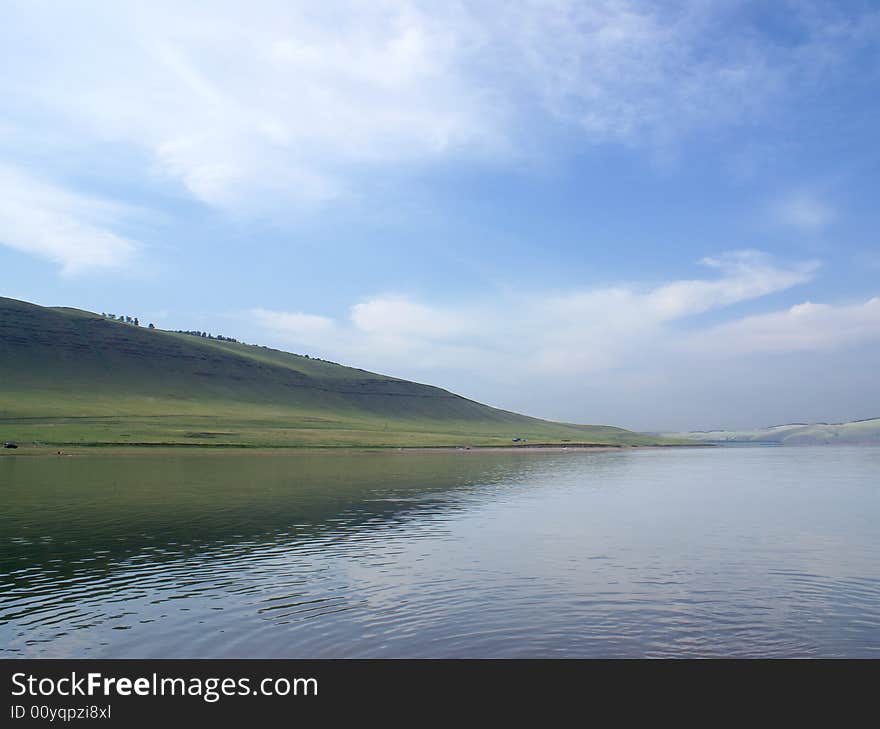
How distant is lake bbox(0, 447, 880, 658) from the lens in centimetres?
2120

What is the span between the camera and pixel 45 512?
48.8 meters

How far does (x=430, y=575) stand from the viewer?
3048 cm

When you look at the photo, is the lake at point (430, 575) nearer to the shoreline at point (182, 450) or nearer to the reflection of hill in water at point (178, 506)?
the reflection of hill in water at point (178, 506)

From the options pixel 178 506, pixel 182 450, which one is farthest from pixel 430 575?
pixel 182 450

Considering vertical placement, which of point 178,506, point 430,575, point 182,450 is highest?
point 182,450

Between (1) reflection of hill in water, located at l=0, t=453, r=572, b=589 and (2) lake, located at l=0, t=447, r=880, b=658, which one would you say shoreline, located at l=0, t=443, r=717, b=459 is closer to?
(1) reflection of hill in water, located at l=0, t=453, r=572, b=589

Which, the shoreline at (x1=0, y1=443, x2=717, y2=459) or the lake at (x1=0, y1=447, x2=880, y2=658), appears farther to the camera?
the shoreline at (x1=0, y1=443, x2=717, y2=459)

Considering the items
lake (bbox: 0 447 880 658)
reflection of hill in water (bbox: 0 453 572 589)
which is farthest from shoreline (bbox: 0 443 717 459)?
lake (bbox: 0 447 880 658)

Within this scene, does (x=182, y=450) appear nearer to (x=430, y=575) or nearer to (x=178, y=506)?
(x=178, y=506)

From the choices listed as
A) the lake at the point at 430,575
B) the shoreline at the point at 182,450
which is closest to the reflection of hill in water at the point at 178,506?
the lake at the point at 430,575
